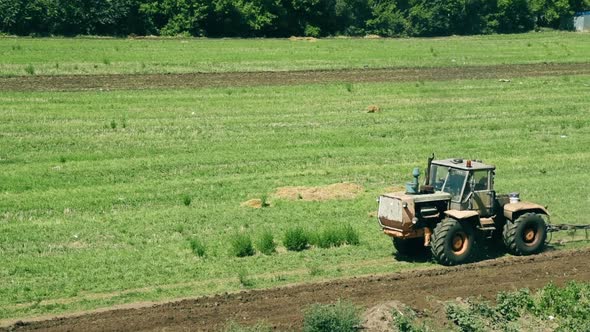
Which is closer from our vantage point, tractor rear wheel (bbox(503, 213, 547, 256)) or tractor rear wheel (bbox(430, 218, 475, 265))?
tractor rear wheel (bbox(430, 218, 475, 265))

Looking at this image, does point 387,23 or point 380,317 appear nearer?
point 380,317

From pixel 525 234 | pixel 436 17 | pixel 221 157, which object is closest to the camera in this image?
pixel 525 234

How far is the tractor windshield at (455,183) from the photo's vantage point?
2258 centimetres

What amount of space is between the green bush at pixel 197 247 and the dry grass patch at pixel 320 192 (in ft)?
17.5

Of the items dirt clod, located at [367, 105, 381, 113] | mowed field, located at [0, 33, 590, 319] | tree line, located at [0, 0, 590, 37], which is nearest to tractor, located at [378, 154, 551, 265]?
mowed field, located at [0, 33, 590, 319]

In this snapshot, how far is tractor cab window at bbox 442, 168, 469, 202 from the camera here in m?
22.6

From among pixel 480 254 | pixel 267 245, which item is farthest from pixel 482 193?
pixel 267 245

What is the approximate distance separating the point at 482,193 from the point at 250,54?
3266 centimetres

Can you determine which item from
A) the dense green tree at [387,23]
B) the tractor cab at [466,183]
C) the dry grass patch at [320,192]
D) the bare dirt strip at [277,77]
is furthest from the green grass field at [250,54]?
the tractor cab at [466,183]

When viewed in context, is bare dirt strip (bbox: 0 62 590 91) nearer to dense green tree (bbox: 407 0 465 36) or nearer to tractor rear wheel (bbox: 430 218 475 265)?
tractor rear wheel (bbox: 430 218 475 265)

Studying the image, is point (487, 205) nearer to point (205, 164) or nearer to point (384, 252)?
point (384, 252)

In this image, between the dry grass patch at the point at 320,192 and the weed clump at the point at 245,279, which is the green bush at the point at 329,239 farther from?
the dry grass patch at the point at 320,192

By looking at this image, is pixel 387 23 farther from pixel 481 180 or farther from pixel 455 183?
pixel 455 183

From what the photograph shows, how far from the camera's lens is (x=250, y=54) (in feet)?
177
